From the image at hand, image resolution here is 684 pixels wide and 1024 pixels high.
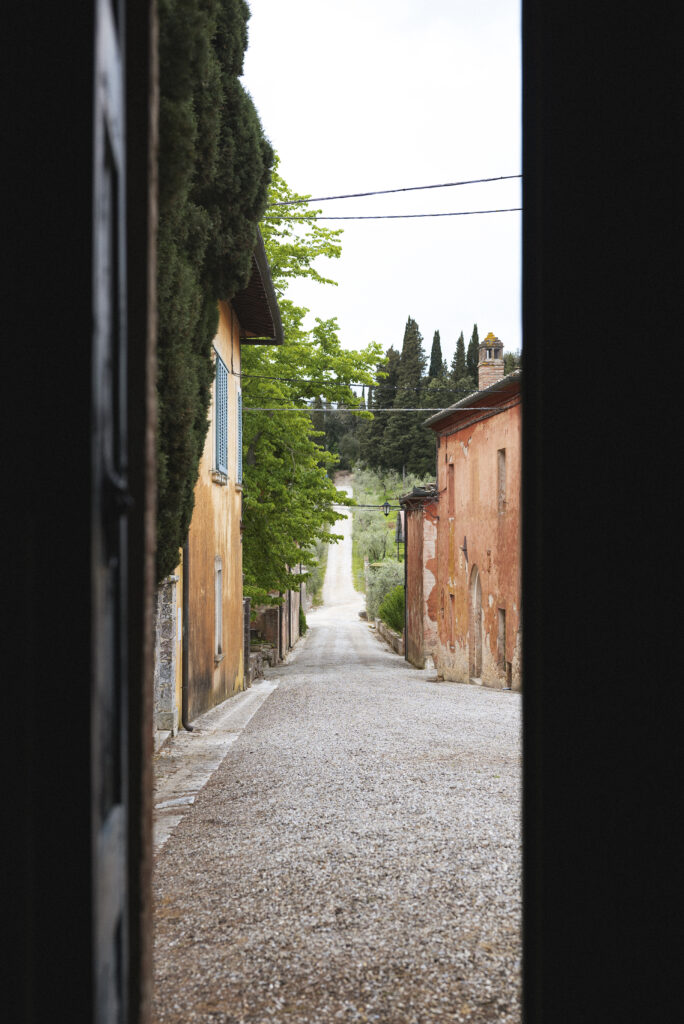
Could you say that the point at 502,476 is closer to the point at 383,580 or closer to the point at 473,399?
the point at 473,399

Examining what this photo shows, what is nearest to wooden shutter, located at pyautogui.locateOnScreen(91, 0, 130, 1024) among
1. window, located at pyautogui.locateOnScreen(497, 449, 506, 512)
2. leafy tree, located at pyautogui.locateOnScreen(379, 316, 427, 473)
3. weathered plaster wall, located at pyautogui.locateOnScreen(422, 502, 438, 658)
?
window, located at pyautogui.locateOnScreen(497, 449, 506, 512)

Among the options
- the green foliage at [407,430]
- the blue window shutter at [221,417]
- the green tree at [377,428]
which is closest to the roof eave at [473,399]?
the blue window shutter at [221,417]

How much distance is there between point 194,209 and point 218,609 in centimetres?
741

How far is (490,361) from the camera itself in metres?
23.1

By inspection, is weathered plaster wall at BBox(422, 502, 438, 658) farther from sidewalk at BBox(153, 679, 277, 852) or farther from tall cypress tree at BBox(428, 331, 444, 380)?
tall cypress tree at BBox(428, 331, 444, 380)

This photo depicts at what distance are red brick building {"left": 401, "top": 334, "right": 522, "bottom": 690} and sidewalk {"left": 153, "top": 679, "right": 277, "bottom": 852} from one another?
7118mm

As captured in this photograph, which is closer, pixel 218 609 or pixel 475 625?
pixel 218 609

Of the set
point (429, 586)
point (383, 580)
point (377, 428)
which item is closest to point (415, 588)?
point (429, 586)

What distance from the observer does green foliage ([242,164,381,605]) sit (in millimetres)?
18219

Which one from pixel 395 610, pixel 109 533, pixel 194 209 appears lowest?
pixel 395 610

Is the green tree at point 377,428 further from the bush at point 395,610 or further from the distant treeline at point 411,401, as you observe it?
the bush at point 395,610
